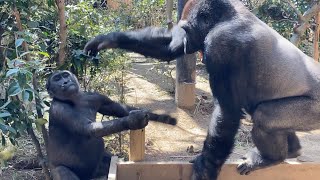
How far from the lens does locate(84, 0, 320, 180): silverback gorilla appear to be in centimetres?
393

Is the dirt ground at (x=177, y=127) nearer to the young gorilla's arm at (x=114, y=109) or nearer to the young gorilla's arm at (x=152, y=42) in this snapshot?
the young gorilla's arm at (x=114, y=109)

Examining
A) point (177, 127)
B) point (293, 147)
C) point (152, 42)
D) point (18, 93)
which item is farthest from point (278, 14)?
point (18, 93)

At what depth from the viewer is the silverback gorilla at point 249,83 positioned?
3.93 metres

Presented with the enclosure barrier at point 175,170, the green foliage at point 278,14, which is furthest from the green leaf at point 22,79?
the green foliage at point 278,14

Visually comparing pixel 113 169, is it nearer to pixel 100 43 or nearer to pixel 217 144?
pixel 217 144

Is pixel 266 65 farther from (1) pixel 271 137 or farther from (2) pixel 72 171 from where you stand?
(2) pixel 72 171

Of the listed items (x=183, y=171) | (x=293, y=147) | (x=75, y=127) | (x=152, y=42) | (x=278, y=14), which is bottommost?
(x=183, y=171)

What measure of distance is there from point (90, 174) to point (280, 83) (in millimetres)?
→ 1699

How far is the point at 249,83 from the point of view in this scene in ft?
13.3

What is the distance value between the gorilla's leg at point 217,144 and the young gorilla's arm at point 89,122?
1.73 ft

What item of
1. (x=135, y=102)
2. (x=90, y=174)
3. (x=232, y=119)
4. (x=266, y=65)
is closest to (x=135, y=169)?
(x=90, y=174)

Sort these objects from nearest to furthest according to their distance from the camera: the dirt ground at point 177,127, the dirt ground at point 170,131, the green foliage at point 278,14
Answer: the dirt ground at point 170,131, the dirt ground at point 177,127, the green foliage at point 278,14

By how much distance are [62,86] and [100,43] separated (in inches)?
24.6

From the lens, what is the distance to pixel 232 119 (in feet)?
13.0
